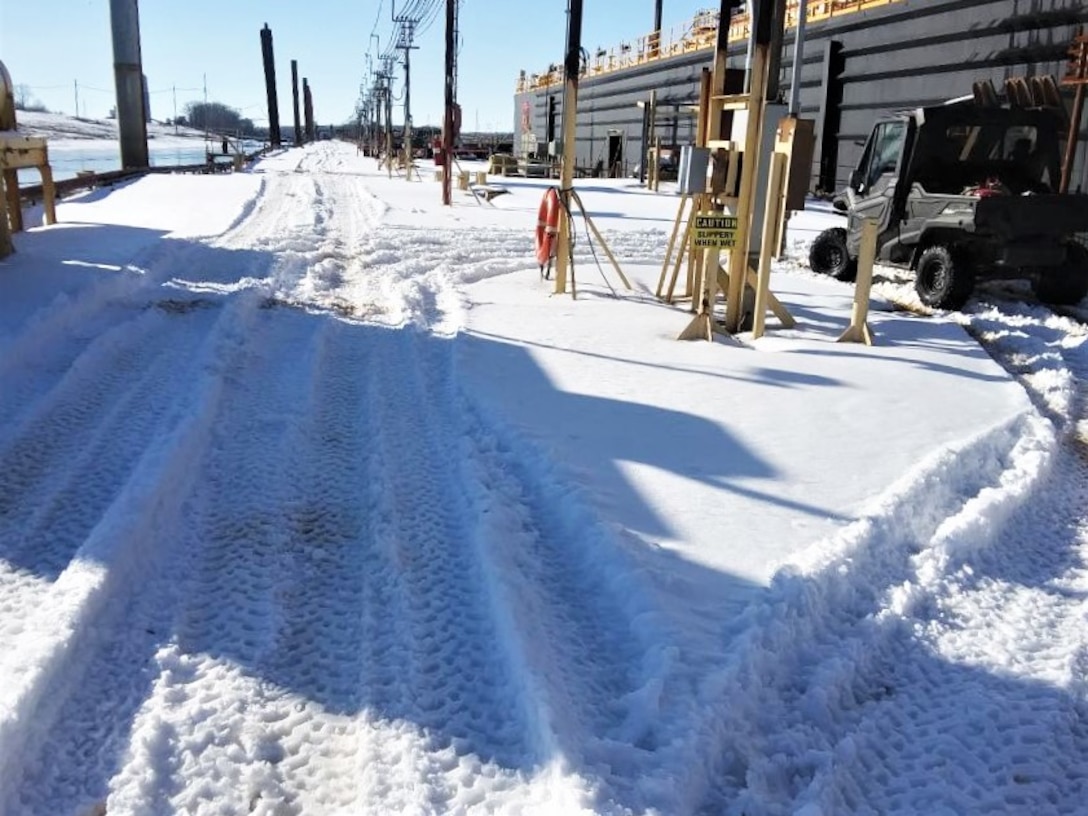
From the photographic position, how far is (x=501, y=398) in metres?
5.64

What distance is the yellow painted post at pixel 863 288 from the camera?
7316 millimetres

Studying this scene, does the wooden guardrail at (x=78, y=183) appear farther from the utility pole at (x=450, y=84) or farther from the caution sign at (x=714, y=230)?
the caution sign at (x=714, y=230)

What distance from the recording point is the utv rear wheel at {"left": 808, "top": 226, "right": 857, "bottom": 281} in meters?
11.5

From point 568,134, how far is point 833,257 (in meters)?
4.53

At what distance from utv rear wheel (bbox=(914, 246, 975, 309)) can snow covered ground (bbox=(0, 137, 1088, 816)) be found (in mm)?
2037

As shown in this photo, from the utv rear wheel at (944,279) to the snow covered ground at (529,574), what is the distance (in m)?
2.04

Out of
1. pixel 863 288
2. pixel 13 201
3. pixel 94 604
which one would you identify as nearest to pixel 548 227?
pixel 863 288

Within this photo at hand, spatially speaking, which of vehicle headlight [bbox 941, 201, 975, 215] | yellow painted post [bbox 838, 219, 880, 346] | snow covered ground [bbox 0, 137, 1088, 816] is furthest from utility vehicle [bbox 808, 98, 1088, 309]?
yellow painted post [bbox 838, 219, 880, 346]

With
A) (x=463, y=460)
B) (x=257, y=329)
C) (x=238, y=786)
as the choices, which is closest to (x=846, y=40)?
(x=257, y=329)

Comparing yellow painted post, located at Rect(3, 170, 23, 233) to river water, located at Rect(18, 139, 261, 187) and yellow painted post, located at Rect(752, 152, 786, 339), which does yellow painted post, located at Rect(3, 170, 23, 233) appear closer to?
river water, located at Rect(18, 139, 261, 187)

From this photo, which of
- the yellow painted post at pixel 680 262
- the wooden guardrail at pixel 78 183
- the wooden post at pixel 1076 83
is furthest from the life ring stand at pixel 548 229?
the wooden guardrail at pixel 78 183

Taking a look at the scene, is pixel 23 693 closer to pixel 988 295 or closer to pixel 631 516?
pixel 631 516

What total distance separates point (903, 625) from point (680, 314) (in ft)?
18.9

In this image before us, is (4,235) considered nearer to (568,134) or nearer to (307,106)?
(568,134)
